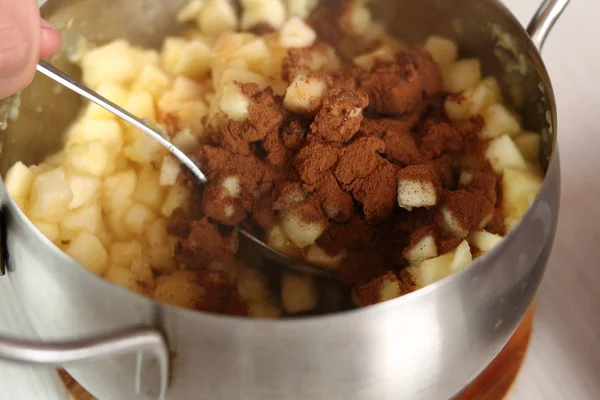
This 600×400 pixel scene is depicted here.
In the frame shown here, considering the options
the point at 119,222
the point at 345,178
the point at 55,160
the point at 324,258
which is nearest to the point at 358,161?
the point at 345,178

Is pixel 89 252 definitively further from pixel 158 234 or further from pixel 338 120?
pixel 338 120

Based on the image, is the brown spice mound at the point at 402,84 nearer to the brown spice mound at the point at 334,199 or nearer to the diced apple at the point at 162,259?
the brown spice mound at the point at 334,199

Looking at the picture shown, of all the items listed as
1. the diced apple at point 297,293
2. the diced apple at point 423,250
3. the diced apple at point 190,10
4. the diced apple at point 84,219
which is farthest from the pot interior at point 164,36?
the diced apple at point 297,293

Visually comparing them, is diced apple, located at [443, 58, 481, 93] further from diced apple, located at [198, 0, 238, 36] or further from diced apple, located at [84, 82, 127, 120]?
diced apple, located at [84, 82, 127, 120]

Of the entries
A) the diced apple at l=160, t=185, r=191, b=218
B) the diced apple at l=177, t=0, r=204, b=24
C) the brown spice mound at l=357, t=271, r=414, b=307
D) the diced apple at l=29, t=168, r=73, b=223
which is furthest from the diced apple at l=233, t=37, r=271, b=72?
the brown spice mound at l=357, t=271, r=414, b=307

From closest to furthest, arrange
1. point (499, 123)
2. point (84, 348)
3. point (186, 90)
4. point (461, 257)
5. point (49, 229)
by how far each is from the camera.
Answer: point (84, 348) → point (461, 257) → point (49, 229) → point (499, 123) → point (186, 90)
